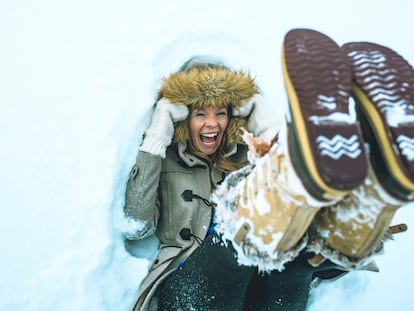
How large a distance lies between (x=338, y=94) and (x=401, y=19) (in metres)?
2.20

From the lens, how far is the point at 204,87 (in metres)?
1.75

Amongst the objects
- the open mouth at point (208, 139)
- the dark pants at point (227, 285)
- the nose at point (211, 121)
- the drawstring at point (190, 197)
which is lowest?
the dark pants at point (227, 285)

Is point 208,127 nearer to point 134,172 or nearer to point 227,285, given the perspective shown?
point 134,172

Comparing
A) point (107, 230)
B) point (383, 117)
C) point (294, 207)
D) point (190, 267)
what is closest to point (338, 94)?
point (383, 117)

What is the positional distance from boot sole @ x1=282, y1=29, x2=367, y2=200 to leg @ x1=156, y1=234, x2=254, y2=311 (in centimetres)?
49

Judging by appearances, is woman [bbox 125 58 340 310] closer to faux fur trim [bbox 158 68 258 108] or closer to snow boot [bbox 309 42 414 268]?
faux fur trim [bbox 158 68 258 108]

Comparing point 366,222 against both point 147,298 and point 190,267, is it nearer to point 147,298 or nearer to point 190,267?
point 190,267

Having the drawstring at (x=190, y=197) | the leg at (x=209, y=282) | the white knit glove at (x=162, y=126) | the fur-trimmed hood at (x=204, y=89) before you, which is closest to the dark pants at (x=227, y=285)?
the leg at (x=209, y=282)

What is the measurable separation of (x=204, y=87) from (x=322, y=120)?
0.88 m

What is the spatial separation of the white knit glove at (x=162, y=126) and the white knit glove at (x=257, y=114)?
9.0 inches

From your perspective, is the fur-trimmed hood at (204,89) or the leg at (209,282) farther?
the fur-trimmed hood at (204,89)

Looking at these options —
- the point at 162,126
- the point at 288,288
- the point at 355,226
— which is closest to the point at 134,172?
the point at 162,126

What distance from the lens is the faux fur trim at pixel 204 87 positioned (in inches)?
69.0

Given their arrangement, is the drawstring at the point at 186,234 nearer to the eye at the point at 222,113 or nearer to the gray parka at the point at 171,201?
the gray parka at the point at 171,201
